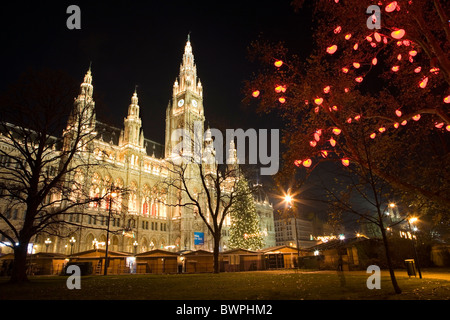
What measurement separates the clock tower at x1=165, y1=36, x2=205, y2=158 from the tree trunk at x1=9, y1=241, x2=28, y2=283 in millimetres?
50196

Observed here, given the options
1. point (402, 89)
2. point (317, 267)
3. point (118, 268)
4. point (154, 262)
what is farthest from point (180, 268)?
point (402, 89)

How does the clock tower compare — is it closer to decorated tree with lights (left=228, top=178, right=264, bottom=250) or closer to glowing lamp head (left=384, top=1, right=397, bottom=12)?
decorated tree with lights (left=228, top=178, right=264, bottom=250)

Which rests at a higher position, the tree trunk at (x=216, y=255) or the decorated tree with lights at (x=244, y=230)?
the decorated tree with lights at (x=244, y=230)

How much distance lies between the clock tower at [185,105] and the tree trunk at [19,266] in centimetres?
5020

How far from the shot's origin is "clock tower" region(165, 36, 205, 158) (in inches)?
2594

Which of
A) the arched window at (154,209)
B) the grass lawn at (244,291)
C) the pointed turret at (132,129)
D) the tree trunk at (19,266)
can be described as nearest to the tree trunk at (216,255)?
the grass lawn at (244,291)

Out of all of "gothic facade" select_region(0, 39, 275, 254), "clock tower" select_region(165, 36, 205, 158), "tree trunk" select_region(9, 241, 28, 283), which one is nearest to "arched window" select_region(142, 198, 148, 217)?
"gothic facade" select_region(0, 39, 275, 254)

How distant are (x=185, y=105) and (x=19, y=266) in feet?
186

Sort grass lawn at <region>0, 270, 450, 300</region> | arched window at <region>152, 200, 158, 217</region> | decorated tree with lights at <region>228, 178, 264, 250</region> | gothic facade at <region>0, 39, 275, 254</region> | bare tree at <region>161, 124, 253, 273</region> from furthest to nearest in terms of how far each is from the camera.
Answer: arched window at <region>152, 200, 158, 217</region>
gothic facade at <region>0, 39, 275, 254</region>
decorated tree with lights at <region>228, 178, 264, 250</region>
bare tree at <region>161, 124, 253, 273</region>
grass lawn at <region>0, 270, 450, 300</region>

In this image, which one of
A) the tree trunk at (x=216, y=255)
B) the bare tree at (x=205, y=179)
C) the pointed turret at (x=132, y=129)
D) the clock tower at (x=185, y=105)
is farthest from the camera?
the clock tower at (x=185, y=105)

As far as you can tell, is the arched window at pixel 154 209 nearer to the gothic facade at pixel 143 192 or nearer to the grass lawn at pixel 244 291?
the gothic facade at pixel 143 192

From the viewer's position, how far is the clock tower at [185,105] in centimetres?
6588
